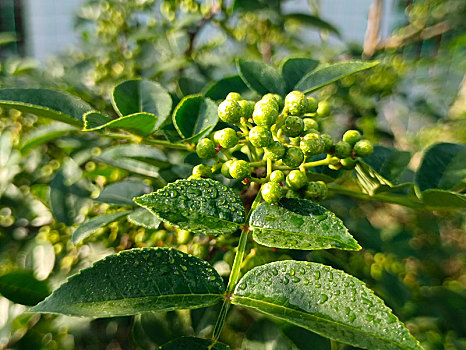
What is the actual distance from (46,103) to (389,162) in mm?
639

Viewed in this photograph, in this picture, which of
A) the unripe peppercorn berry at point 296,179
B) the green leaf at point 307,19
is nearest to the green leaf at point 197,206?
the unripe peppercorn berry at point 296,179

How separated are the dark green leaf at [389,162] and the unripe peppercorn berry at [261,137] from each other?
288 millimetres

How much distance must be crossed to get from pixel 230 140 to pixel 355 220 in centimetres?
81

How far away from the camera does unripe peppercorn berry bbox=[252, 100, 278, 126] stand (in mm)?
634

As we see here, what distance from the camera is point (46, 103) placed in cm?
67

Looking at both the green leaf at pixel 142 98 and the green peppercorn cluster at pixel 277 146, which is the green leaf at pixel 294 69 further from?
the green leaf at pixel 142 98

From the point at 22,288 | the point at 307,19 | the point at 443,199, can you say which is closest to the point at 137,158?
the point at 22,288

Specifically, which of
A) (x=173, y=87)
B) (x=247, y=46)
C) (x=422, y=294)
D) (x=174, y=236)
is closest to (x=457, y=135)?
(x=422, y=294)

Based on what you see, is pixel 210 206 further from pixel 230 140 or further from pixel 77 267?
pixel 77 267

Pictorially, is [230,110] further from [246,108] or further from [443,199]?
[443,199]

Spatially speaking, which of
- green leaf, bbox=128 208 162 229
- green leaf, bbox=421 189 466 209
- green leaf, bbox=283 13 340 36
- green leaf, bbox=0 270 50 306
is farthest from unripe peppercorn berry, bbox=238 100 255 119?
green leaf, bbox=283 13 340 36

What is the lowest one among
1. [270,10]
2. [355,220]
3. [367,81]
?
[355,220]

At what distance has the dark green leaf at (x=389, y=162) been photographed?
31.0 inches

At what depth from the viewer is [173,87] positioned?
154 centimetres
